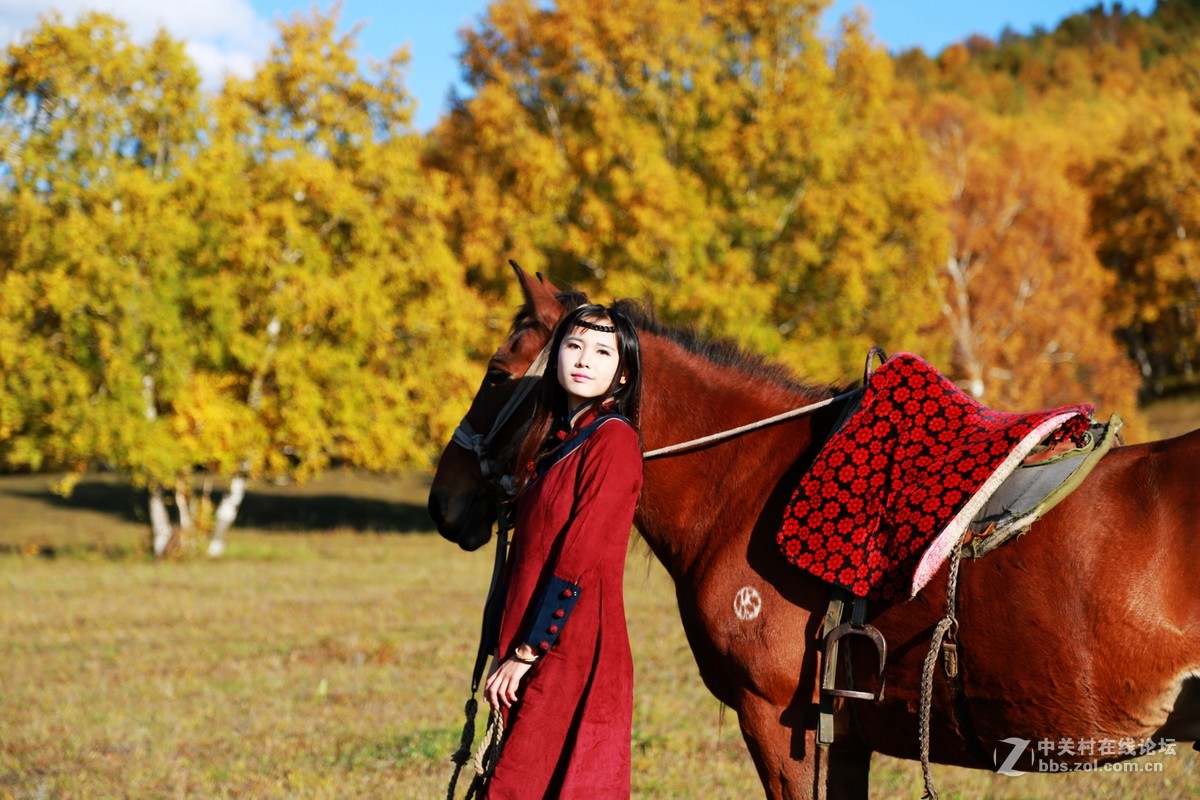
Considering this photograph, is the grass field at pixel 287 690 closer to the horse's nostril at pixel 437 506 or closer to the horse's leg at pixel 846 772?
the horse's nostril at pixel 437 506

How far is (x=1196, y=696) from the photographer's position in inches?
112

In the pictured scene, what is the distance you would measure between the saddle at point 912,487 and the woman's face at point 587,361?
0.73m

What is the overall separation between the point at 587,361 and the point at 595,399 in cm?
14

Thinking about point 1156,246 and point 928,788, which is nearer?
point 928,788

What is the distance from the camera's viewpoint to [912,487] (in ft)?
10.5

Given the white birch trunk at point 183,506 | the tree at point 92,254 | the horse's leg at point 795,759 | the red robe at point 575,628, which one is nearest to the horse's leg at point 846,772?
the horse's leg at point 795,759

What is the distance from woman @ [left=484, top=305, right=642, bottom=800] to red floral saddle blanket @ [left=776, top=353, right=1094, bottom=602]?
0.61 m

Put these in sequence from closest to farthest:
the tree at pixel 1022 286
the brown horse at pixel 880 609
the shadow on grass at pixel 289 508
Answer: the brown horse at pixel 880 609 < the shadow on grass at pixel 289 508 < the tree at pixel 1022 286

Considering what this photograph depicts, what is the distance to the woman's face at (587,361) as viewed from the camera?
3143 mm

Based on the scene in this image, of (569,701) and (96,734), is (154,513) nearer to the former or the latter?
(96,734)

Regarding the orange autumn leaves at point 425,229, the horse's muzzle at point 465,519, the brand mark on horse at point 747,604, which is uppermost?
the orange autumn leaves at point 425,229

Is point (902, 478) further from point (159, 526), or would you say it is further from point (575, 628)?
point (159, 526)

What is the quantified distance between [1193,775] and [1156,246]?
121 feet

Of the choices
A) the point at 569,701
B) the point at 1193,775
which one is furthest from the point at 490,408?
the point at 1193,775
